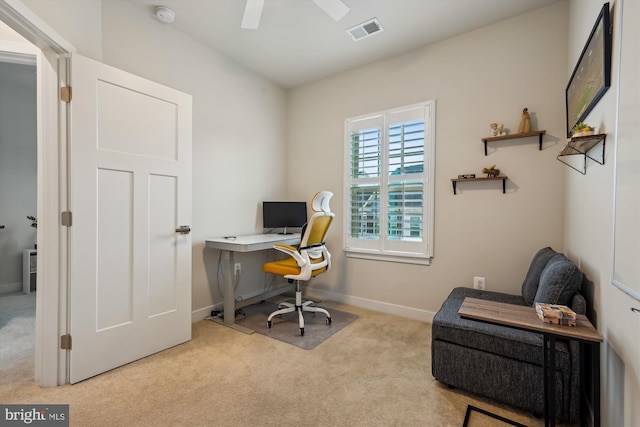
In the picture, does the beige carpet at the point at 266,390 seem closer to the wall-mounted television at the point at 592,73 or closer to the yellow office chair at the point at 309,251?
the yellow office chair at the point at 309,251

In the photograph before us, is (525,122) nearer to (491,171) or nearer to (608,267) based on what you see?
(491,171)

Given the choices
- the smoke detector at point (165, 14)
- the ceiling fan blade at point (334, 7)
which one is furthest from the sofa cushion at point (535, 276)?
the smoke detector at point (165, 14)

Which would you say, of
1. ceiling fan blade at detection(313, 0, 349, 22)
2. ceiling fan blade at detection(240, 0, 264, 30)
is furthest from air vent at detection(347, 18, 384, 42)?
ceiling fan blade at detection(240, 0, 264, 30)

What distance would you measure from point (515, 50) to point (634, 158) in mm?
2037

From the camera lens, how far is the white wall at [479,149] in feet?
→ 7.84

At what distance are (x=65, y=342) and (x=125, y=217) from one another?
873mm

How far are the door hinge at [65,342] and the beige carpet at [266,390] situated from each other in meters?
0.24

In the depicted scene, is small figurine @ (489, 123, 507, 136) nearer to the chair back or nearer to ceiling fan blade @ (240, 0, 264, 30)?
the chair back

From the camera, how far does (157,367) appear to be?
6.74ft

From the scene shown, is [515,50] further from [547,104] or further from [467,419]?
[467,419]

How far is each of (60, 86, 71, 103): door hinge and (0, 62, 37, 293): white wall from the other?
9.88 feet

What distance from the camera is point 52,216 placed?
1803 millimetres

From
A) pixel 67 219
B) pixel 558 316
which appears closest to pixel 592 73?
pixel 558 316

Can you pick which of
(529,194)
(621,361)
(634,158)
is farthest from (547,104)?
(621,361)
